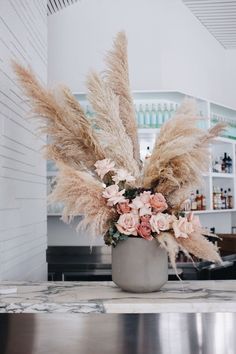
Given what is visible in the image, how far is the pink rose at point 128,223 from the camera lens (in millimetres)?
1455

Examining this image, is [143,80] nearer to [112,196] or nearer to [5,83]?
[5,83]

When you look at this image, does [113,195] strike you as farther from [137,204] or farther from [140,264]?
[140,264]

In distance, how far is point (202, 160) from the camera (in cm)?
147

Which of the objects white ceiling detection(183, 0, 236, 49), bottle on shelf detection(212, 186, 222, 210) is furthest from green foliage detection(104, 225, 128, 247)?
white ceiling detection(183, 0, 236, 49)

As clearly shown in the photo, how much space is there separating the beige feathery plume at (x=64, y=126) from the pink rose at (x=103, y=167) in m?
0.06

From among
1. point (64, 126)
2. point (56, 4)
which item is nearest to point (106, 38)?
point (56, 4)

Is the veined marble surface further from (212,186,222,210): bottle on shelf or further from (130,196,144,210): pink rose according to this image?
(212,186,222,210): bottle on shelf

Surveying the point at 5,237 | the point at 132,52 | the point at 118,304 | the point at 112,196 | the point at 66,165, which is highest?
the point at 132,52

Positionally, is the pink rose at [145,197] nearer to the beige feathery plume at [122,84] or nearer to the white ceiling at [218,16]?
the beige feathery plume at [122,84]

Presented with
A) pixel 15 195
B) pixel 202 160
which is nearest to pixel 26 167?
pixel 15 195

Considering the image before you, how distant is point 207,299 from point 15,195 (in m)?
1.01

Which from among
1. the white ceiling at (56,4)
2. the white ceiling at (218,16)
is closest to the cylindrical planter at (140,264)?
the white ceiling at (56,4)

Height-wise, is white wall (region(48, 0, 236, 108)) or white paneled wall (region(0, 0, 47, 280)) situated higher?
white wall (region(48, 0, 236, 108))

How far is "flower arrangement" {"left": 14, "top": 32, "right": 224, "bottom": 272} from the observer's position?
144 centimetres
